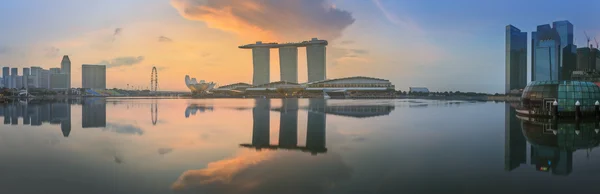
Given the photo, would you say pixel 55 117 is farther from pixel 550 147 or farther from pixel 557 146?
pixel 557 146

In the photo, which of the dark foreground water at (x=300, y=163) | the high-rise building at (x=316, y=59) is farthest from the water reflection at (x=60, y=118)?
the high-rise building at (x=316, y=59)

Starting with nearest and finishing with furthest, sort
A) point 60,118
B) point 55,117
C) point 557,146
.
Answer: point 557,146
point 60,118
point 55,117

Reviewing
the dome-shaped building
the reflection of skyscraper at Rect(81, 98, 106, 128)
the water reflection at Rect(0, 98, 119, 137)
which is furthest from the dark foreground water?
the dome-shaped building

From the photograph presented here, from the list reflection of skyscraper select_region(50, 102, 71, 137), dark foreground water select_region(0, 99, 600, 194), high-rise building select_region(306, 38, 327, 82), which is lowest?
dark foreground water select_region(0, 99, 600, 194)

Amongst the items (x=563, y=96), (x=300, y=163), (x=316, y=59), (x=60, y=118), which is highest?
(x=316, y=59)

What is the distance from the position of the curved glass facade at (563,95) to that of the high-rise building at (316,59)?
534 ft

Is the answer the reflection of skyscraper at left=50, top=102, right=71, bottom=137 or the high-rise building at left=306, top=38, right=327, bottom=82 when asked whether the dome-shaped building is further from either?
the high-rise building at left=306, top=38, right=327, bottom=82

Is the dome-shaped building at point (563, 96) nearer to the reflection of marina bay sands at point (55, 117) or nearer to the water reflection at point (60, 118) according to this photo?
the water reflection at point (60, 118)

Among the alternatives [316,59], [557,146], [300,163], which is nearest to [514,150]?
[557,146]

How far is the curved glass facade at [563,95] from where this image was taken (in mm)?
26359

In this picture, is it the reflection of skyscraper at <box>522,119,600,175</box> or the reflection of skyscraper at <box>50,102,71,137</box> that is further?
the reflection of skyscraper at <box>50,102,71,137</box>

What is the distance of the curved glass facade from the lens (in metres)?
26.4

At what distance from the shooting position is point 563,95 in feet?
86.6

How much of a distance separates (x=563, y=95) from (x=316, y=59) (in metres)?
166
